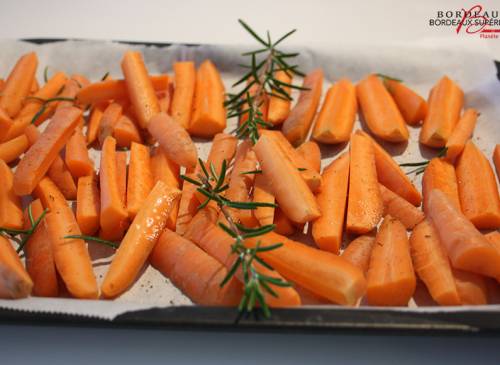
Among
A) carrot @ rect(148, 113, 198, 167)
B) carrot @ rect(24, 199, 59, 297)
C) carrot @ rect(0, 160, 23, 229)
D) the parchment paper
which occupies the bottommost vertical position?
carrot @ rect(24, 199, 59, 297)

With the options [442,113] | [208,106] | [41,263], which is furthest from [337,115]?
[41,263]

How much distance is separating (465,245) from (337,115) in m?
1.01

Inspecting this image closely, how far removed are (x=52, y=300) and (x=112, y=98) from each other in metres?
1.24

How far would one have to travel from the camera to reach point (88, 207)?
6.68 feet

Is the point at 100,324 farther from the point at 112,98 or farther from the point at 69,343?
the point at 112,98

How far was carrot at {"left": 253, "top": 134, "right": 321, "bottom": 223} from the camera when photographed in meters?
1.91

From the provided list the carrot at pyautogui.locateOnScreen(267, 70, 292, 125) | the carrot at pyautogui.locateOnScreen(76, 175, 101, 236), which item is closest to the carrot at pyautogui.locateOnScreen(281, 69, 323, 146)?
the carrot at pyautogui.locateOnScreen(267, 70, 292, 125)

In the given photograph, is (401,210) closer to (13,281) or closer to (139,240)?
(139,240)

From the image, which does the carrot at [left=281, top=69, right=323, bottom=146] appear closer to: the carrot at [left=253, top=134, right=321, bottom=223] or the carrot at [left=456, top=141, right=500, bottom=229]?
the carrot at [left=253, top=134, right=321, bottom=223]

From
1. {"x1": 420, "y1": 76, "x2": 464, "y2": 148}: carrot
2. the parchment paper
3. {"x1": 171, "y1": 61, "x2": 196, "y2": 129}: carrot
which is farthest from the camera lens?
the parchment paper

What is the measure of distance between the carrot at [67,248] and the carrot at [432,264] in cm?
115

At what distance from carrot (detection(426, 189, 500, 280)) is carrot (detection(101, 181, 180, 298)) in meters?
1.01

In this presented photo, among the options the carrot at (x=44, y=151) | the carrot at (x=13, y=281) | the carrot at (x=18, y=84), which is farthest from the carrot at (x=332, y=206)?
the carrot at (x=18, y=84)

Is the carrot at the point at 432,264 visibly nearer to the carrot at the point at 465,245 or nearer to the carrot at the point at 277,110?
the carrot at the point at 465,245
